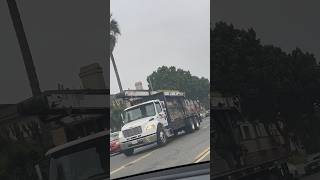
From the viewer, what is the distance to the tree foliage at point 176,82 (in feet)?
23.9

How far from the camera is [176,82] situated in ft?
24.8

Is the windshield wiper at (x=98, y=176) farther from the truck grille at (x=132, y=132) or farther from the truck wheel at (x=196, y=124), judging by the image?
the truck grille at (x=132, y=132)

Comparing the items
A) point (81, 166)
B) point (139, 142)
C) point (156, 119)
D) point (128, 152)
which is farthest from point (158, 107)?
point (81, 166)

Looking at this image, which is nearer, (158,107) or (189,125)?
(189,125)

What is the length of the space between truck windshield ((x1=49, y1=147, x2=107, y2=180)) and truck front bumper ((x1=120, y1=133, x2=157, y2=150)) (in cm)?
619

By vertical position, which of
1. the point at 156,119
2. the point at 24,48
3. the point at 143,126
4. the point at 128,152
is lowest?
the point at 128,152

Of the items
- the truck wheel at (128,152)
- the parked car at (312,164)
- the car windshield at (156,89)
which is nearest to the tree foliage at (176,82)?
the car windshield at (156,89)

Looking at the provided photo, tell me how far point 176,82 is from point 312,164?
18.6 ft

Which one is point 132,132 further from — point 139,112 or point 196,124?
point 196,124

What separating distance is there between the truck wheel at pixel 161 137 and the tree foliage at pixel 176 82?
77 cm

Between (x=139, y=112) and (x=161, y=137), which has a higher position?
(x=139, y=112)

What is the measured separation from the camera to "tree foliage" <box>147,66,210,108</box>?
728 centimetres

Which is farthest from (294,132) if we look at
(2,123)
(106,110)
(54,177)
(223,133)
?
(2,123)

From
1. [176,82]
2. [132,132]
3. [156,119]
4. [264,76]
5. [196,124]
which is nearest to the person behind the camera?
[264,76]
